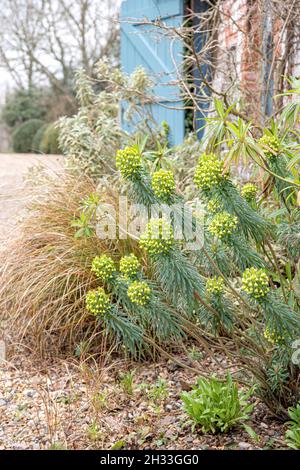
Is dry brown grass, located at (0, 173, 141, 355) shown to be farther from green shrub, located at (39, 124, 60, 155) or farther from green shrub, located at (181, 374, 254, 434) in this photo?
green shrub, located at (39, 124, 60, 155)

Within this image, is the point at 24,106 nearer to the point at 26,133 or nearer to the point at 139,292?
the point at 26,133

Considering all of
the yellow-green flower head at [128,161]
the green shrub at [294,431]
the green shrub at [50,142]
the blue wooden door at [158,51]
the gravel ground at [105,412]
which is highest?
the blue wooden door at [158,51]

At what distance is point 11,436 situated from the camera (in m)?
2.36

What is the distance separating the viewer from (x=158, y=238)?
187 cm

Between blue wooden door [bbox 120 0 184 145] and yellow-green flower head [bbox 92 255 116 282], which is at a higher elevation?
blue wooden door [bbox 120 0 184 145]

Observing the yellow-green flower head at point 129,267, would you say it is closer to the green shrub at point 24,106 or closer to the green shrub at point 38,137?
the green shrub at point 38,137

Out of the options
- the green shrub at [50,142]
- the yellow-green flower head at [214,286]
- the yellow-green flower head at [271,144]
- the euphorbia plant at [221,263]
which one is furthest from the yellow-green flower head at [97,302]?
the green shrub at [50,142]

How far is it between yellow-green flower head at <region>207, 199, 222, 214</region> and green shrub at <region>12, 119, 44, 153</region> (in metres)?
13.8

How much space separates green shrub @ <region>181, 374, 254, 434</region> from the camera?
2172 millimetres

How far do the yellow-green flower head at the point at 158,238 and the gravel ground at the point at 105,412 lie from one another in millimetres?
666

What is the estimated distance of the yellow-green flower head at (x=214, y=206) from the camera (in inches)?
77.7

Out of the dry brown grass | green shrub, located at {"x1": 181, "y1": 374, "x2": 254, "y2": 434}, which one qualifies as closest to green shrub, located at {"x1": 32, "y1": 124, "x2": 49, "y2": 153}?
the dry brown grass

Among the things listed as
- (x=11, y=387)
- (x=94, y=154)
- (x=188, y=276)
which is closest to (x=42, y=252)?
(x=11, y=387)
